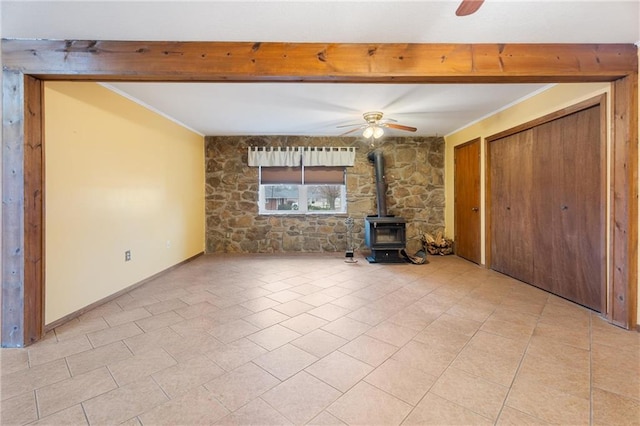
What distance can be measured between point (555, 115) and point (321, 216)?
12.2 feet

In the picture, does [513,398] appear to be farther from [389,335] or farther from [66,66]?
[66,66]

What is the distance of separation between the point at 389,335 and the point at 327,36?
93.9 inches

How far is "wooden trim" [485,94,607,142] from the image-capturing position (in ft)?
8.11

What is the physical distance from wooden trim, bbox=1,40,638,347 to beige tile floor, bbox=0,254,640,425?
24.9 inches

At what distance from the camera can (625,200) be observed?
7.25 ft

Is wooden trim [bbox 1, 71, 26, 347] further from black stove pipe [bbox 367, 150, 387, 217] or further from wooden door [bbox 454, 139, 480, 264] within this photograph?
wooden door [bbox 454, 139, 480, 264]

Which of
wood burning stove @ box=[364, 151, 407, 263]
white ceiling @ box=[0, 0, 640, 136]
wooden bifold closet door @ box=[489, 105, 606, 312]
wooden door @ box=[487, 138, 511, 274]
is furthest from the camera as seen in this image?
wood burning stove @ box=[364, 151, 407, 263]

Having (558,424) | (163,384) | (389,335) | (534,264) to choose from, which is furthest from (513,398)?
(534,264)

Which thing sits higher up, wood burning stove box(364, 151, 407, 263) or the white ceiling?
the white ceiling

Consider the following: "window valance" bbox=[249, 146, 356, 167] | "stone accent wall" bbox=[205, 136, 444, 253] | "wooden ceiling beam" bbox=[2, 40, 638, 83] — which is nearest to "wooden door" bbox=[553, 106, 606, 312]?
"wooden ceiling beam" bbox=[2, 40, 638, 83]

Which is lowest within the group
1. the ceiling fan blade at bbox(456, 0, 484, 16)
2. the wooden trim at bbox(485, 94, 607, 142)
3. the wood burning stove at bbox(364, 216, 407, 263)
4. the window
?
the wood burning stove at bbox(364, 216, 407, 263)

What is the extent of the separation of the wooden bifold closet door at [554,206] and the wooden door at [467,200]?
1.22ft

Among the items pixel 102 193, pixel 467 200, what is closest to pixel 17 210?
pixel 102 193

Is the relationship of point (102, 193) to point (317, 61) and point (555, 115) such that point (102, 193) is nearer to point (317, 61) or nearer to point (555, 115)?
point (317, 61)
